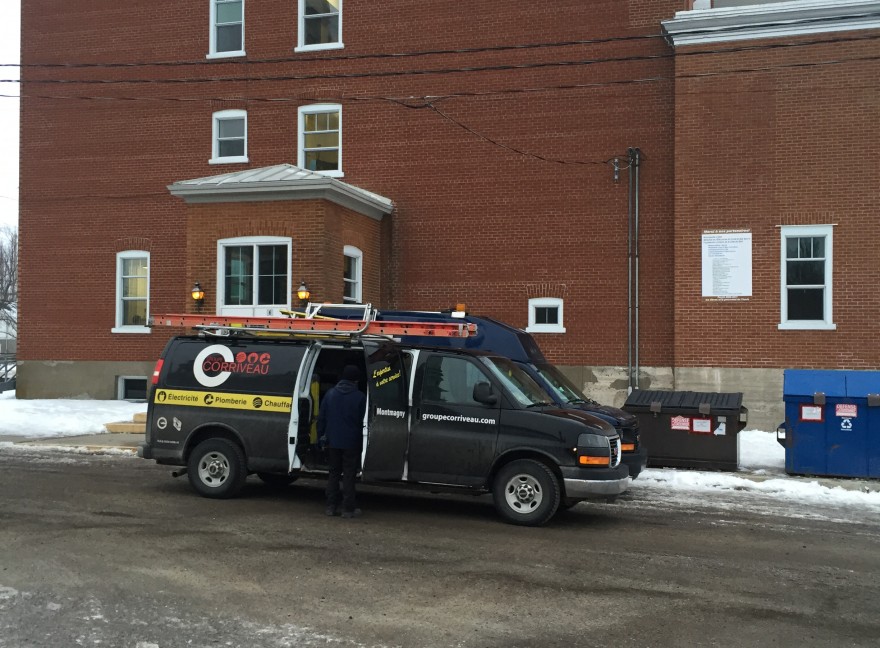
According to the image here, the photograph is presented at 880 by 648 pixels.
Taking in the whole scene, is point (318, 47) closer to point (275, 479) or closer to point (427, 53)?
point (427, 53)

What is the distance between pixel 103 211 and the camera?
2347cm

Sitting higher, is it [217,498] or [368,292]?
[368,292]

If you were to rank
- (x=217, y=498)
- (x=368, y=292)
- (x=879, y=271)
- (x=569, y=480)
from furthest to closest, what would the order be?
(x=368, y=292) → (x=879, y=271) → (x=217, y=498) → (x=569, y=480)

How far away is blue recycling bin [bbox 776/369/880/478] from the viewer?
1310 centimetres

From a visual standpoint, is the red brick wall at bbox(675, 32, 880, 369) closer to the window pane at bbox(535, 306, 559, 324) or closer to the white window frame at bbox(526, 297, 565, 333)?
the white window frame at bbox(526, 297, 565, 333)

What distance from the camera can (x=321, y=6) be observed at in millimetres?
22438

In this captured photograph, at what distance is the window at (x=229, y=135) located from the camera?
22766mm

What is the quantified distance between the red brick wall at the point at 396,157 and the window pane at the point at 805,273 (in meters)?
2.53

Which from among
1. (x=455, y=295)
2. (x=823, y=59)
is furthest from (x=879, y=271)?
(x=455, y=295)

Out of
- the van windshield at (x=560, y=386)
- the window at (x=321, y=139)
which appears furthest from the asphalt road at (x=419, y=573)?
the window at (x=321, y=139)

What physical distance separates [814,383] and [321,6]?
49.0 ft

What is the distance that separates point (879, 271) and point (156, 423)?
13969 mm

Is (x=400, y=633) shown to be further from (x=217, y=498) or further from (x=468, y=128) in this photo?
(x=468, y=128)

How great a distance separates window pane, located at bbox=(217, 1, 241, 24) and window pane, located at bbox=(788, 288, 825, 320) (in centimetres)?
1459
